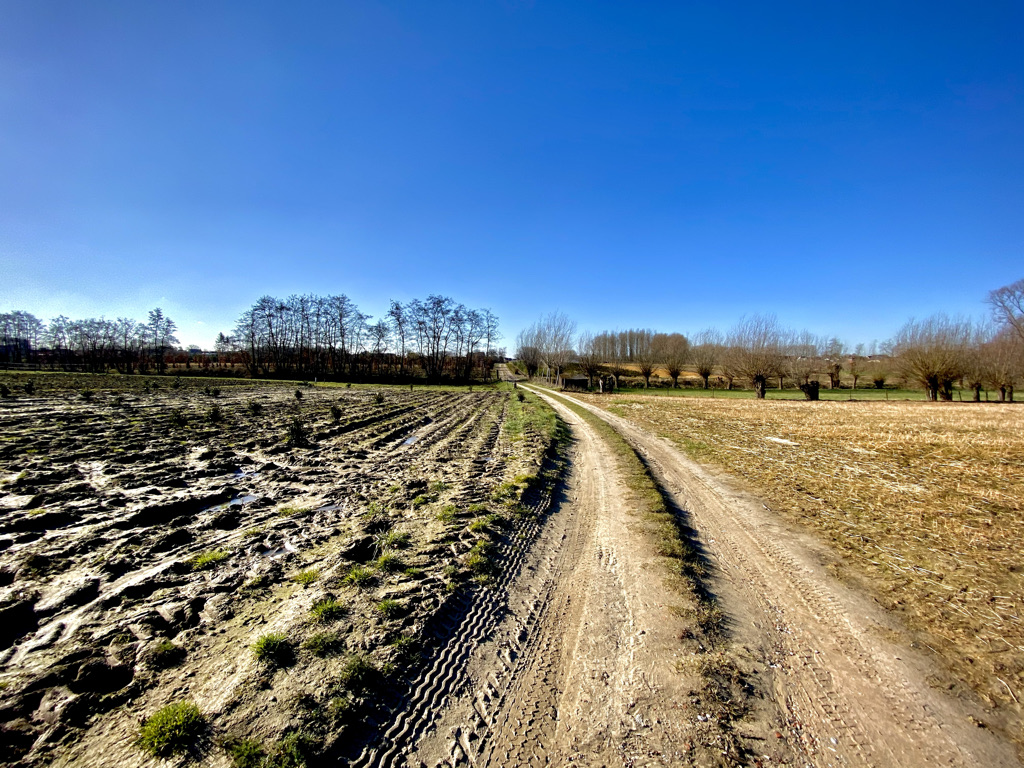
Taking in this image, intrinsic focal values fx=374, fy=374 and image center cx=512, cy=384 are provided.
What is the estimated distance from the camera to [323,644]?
405 cm

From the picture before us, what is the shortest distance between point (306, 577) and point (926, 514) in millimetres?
12165

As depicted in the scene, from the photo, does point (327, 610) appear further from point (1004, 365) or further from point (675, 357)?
point (675, 357)

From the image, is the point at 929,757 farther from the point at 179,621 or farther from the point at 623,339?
the point at 623,339

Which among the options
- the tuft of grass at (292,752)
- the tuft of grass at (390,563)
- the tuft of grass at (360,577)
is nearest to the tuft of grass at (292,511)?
the tuft of grass at (390,563)

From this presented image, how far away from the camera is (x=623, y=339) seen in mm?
110562

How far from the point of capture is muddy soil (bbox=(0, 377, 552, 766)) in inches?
128

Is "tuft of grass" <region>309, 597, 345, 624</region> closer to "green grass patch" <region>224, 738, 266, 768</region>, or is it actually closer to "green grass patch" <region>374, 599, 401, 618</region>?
"green grass patch" <region>374, 599, 401, 618</region>

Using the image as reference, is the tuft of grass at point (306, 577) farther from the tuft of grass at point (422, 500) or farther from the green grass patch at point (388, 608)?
the tuft of grass at point (422, 500)

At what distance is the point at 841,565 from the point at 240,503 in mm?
11767

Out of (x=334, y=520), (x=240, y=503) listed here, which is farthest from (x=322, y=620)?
(x=240, y=503)

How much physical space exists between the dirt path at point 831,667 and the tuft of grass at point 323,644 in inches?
172

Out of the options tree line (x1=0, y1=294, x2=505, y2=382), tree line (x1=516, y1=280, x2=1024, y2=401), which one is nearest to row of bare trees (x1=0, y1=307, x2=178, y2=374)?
tree line (x1=0, y1=294, x2=505, y2=382)

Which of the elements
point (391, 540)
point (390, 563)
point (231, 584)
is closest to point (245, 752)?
point (390, 563)

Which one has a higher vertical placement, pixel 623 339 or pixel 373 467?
pixel 623 339
